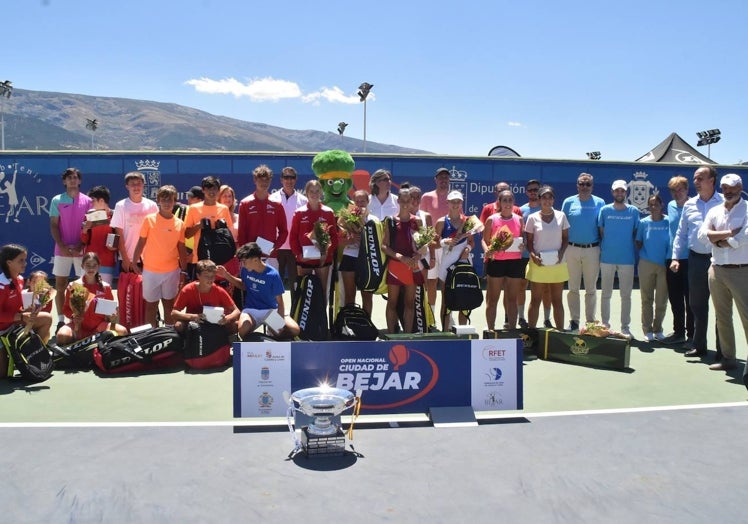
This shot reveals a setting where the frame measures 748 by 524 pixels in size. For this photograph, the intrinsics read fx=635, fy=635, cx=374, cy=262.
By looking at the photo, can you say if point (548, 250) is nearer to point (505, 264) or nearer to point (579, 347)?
point (505, 264)

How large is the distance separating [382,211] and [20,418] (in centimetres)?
432

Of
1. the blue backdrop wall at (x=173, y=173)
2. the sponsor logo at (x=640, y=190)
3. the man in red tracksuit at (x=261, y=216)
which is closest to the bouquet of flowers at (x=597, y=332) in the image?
the man in red tracksuit at (x=261, y=216)

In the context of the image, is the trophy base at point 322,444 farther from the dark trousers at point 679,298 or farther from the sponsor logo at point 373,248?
the dark trousers at point 679,298

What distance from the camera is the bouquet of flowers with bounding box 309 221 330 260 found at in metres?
6.84

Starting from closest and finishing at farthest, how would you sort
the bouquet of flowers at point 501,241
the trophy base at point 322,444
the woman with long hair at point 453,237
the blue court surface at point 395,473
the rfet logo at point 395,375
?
1. the blue court surface at point 395,473
2. the trophy base at point 322,444
3. the rfet logo at point 395,375
4. the bouquet of flowers at point 501,241
5. the woman with long hair at point 453,237

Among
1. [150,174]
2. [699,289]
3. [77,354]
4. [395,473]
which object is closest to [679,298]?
[699,289]

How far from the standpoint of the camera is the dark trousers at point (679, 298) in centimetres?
782

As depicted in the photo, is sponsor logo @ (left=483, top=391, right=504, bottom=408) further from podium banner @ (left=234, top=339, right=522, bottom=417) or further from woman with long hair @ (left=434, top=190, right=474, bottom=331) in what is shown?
woman with long hair @ (left=434, top=190, right=474, bottom=331)

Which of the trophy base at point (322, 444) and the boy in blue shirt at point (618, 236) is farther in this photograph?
the boy in blue shirt at point (618, 236)

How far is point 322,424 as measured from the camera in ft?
13.6

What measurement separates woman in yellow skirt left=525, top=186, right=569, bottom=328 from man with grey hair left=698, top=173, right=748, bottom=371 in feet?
5.74

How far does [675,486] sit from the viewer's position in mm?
3641

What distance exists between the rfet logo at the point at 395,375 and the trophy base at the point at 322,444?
706 mm

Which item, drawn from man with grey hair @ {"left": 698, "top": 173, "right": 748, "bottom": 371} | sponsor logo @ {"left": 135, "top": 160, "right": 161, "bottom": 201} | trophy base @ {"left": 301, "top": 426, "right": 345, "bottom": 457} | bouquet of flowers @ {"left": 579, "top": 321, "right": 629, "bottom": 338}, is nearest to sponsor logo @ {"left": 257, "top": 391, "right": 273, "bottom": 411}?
trophy base @ {"left": 301, "top": 426, "right": 345, "bottom": 457}
